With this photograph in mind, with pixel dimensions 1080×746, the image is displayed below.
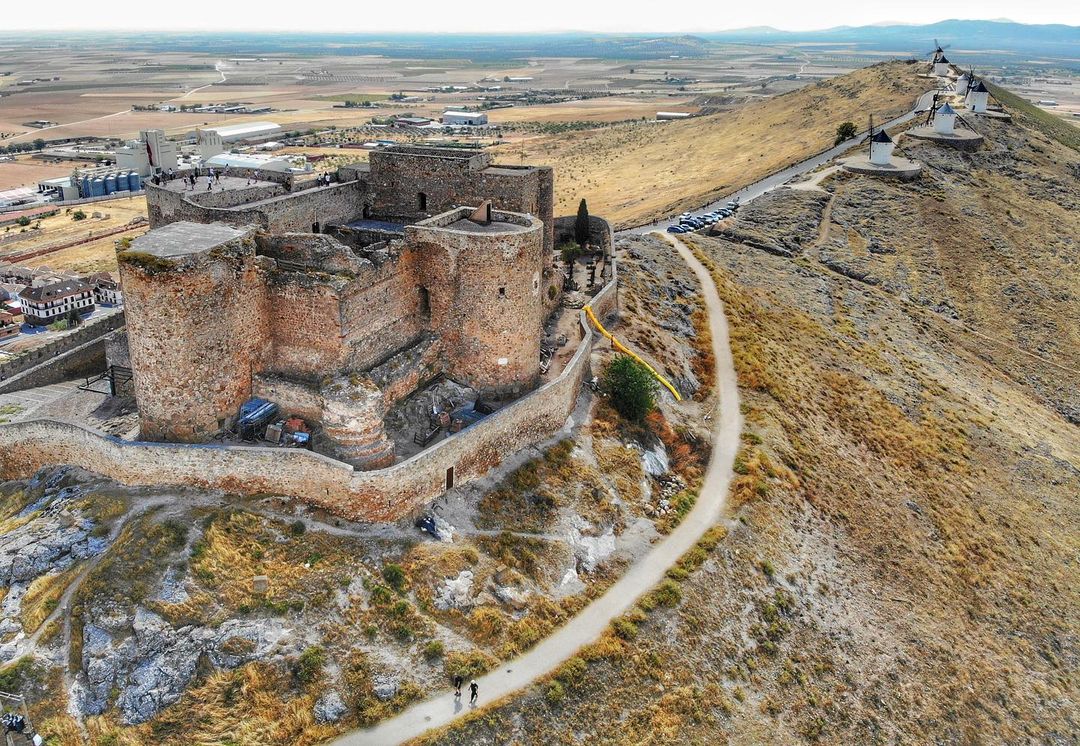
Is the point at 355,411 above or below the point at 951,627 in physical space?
above

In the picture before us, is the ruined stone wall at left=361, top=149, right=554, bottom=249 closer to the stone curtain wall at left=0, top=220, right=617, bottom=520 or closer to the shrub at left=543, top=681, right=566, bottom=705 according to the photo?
the stone curtain wall at left=0, top=220, right=617, bottom=520

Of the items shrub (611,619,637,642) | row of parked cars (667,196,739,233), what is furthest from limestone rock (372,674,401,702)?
row of parked cars (667,196,739,233)

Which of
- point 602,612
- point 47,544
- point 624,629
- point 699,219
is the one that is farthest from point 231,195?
point 699,219

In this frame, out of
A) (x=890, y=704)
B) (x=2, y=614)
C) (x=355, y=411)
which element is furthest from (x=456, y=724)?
(x=890, y=704)

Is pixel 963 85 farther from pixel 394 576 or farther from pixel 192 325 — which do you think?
pixel 192 325

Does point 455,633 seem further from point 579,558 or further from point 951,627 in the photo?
point 951,627

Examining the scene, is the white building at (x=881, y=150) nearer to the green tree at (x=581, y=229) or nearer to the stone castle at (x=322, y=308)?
the green tree at (x=581, y=229)

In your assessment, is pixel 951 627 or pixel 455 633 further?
pixel 951 627
